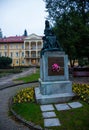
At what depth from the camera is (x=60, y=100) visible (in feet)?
42.4

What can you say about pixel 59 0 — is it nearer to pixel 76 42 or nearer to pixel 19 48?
pixel 76 42

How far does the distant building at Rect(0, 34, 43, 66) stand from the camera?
93.4 m

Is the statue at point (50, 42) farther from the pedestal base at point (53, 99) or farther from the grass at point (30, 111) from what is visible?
the grass at point (30, 111)

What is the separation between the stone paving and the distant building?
81.1 meters

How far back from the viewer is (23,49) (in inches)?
3804

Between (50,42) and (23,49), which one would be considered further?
(23,49)

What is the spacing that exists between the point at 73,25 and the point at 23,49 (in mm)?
68252

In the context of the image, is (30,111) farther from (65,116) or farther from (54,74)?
(54,74)

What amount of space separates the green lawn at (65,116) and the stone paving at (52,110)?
0.60 ft

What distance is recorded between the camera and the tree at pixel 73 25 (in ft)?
94.6

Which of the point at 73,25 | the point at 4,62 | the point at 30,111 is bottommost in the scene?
the point at 4,62

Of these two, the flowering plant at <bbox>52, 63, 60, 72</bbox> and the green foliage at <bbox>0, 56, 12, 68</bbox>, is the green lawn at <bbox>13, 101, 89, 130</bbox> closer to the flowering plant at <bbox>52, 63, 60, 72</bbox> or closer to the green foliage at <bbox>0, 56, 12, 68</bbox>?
the flowering plant at <bbox>52, 63, 60, 72</bbox>

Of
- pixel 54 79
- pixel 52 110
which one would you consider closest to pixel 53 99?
pixel 54 79

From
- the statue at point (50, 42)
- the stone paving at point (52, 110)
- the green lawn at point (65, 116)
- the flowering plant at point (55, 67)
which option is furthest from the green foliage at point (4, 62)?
the stone paving at point (52, 110)
